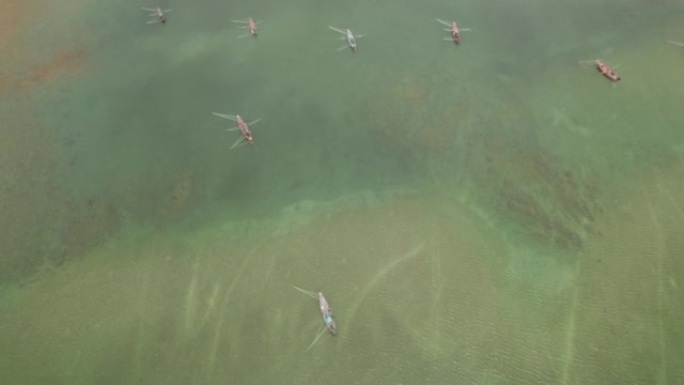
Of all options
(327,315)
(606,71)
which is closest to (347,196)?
(327,315)

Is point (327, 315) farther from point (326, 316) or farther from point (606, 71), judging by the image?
point (606, 71)

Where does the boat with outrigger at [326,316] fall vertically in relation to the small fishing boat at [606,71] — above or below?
below

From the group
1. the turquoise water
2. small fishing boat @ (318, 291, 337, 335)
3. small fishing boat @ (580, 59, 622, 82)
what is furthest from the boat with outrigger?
small fishing boat @ (580, 59, 622, 82)

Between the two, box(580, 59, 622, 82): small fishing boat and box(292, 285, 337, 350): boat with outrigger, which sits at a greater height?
box(580, 59, 622, 82): small fishing boat

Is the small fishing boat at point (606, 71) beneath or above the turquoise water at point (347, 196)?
above

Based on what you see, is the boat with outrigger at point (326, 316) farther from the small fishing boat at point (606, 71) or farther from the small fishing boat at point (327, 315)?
the small fishing boat at point (606, 71)

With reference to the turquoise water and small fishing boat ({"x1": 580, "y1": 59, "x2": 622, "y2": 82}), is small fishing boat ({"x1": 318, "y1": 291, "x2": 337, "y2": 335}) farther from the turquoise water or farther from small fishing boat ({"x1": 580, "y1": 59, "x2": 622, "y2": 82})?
small fishing boat ({"x1": 580, "y1": 59, "x2": 622, "y2": 82})

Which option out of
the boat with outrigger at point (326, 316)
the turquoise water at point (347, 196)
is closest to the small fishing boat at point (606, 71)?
the turquoise water at point (347, 196)

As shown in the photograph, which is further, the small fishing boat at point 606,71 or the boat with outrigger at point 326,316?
the small fishing boat at point 606,71

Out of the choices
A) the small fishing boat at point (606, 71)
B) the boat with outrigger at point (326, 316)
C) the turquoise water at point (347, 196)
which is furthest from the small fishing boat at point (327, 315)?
the small fishing boat at point (606, 71)
